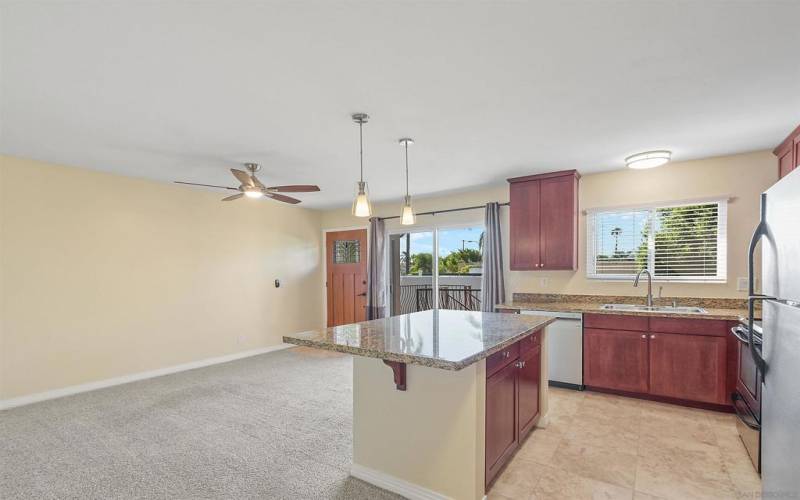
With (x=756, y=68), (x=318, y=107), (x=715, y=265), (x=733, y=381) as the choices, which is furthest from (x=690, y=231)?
(x=318, y=107)

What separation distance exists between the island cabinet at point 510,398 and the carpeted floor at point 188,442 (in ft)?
2.53

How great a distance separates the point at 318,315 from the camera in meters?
6.88

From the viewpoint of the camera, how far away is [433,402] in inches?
82.0

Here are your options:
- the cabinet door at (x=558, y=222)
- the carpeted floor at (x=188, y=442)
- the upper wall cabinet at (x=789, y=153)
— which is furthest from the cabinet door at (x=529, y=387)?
the upper wall cabinet at (x=789, y=153)

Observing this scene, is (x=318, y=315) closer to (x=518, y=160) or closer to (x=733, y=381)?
(x=518, y=160)

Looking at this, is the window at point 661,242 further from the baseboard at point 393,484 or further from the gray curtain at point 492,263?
the baseboard at point 393,484

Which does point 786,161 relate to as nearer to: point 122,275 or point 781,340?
point 781,340

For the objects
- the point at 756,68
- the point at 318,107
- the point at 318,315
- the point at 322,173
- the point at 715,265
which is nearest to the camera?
the point at 756,68

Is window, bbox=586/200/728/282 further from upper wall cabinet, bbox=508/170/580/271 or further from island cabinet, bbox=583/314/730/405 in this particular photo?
island cabinet, bbox=583/314/730/405

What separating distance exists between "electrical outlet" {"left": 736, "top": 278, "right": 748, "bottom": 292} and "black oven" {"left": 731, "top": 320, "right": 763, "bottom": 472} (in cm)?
119

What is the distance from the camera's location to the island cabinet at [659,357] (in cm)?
334

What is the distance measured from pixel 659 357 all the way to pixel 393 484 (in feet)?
9.34

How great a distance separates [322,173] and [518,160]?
2.18 m

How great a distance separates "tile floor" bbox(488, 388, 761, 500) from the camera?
2199 millimetres
